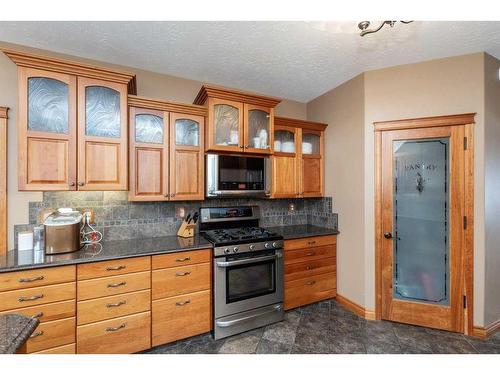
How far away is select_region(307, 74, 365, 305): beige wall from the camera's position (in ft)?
8.50

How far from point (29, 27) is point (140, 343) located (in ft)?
9.08

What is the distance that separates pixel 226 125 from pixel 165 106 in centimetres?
65

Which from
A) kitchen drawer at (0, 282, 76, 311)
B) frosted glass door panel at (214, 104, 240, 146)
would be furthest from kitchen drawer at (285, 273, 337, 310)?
kitchen drawer at (0, 282, 76, 311)

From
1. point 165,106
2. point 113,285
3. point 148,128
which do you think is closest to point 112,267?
point 113,285

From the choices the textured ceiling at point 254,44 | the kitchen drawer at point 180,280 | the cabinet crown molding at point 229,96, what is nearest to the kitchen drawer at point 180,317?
the kitchen drawer at point 180,280

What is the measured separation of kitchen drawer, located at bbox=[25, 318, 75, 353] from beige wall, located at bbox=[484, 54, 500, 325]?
364cm

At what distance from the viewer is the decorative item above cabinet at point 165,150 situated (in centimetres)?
218

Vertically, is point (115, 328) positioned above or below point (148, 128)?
below

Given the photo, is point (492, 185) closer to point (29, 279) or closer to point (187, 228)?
point (187, 228)

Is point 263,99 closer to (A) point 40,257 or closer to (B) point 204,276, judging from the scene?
(B) point 204,276

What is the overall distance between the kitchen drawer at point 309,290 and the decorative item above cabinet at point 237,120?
1.63 m

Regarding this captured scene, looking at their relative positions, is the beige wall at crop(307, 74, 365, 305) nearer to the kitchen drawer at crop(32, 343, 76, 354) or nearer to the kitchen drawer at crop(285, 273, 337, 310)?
the kitchen drawer at crop(285, 273, 337, 310)

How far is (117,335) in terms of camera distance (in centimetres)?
182
